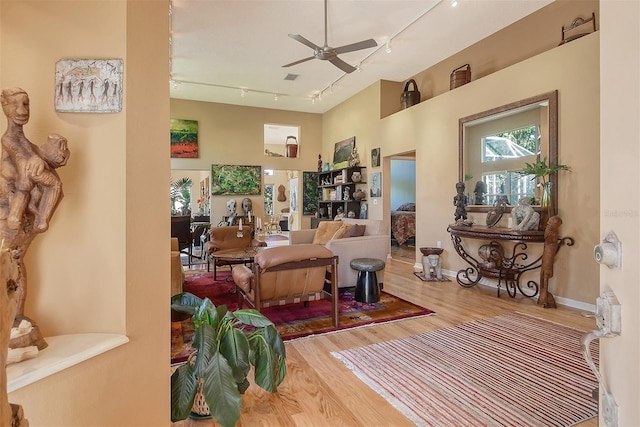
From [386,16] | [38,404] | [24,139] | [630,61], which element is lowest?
[38,404]

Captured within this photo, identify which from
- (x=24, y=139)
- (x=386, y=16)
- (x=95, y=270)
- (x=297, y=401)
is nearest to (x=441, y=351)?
(x=297, y=401)

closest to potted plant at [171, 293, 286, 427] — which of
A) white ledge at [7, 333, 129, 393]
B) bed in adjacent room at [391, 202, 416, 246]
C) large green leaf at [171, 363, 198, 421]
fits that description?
large green leaf at [171, 363, 198, 421]

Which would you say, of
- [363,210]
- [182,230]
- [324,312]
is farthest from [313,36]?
[324,312]

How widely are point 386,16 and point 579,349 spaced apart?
15.0 ft

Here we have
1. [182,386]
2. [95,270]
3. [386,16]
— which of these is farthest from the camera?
[386,16]

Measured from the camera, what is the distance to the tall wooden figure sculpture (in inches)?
39.5

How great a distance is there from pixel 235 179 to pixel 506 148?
21.4ft

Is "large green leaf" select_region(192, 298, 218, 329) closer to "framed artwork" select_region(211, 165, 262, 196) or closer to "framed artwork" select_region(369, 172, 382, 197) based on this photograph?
"framed artwork" select_region(369, 172, 382, 197)

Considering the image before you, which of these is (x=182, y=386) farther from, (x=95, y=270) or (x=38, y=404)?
(x=95, y=270)

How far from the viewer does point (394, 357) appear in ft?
8.07

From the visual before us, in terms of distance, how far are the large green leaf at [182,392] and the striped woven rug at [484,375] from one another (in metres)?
1.14

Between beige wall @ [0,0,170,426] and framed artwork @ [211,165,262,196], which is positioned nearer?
beige wall @ [0,0,170,426]

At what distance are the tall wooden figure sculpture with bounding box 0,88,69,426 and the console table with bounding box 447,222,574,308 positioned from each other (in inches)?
168

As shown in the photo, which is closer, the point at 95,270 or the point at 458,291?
the point at 95,270
